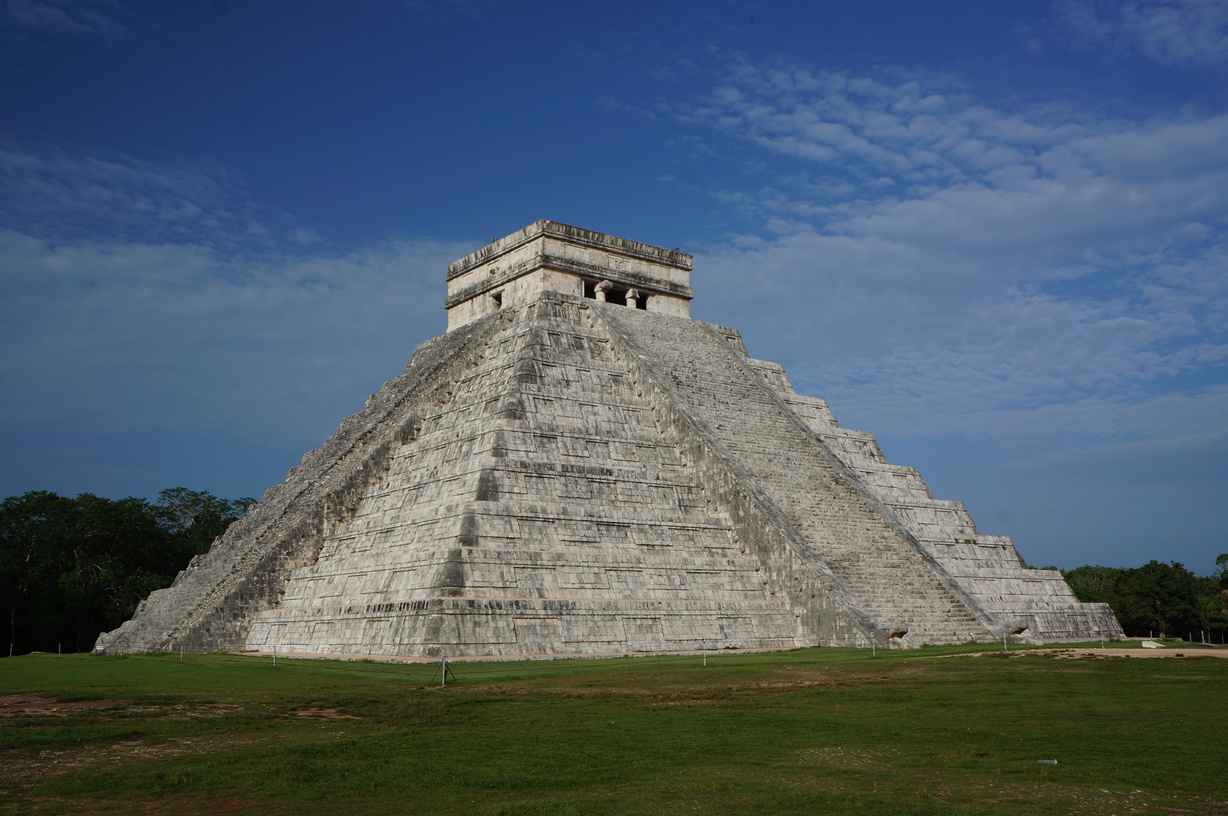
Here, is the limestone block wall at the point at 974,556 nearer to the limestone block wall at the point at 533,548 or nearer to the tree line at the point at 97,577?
the limestone block wall at the point at 533,548

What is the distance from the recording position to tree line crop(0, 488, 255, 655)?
35125mm

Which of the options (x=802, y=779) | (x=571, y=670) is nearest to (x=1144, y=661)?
(x=571, y=670)

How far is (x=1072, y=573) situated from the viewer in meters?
67.6

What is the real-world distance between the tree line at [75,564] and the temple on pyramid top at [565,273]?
15.8 metres

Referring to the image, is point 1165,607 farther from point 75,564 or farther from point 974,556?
point 75,564

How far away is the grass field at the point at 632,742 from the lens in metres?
7.20

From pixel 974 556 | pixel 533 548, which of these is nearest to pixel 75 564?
pixel 533 548

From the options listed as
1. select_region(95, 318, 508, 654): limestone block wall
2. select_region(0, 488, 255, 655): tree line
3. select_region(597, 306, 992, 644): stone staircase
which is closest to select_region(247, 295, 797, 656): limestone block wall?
select_region(95, 318, 508, 654): limestone block wall

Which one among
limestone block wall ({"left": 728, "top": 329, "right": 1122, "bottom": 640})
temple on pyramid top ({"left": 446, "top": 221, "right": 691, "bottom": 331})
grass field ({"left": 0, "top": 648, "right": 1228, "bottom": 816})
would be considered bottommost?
grass field ({"left": 0, "top": 648, "right": 1228, "bottom": 816})

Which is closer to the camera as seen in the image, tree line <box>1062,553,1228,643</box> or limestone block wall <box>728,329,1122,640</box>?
limestone block wall <box>728,329,1122,640</box>

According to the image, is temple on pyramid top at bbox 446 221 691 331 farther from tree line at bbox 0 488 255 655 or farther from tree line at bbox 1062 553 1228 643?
tree line at bbox 1062 553 1228 643

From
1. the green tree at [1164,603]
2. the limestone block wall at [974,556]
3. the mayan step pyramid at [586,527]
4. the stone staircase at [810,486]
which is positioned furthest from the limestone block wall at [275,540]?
the green tree at [1164,603]

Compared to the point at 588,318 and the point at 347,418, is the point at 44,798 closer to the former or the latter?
the point at 588,318

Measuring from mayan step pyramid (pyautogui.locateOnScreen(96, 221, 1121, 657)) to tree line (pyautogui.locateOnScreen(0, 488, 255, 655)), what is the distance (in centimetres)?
1118
